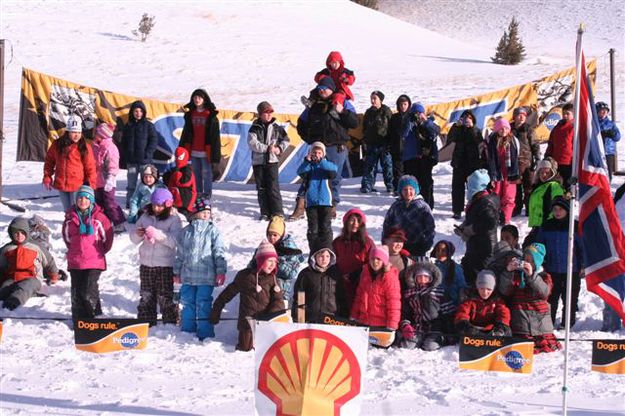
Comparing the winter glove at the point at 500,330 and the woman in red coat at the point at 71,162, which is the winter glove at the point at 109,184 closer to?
the woman in red coat at the point at 71,162

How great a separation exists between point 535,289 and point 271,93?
14.9 meters

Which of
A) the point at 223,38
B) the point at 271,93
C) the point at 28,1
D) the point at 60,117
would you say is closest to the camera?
the point at 60,117

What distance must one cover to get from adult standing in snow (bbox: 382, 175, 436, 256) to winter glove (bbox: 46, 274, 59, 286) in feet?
11.5

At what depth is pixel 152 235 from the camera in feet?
34.4

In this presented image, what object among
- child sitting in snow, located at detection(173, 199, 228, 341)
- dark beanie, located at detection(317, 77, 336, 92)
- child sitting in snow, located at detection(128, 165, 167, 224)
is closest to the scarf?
child sitting in snow, located at detection(173, 199, 228, 341)

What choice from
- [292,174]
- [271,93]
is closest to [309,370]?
[292,174]

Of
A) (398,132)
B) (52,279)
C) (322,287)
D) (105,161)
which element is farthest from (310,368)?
(398,132)

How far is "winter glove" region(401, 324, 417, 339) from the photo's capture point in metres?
9.81

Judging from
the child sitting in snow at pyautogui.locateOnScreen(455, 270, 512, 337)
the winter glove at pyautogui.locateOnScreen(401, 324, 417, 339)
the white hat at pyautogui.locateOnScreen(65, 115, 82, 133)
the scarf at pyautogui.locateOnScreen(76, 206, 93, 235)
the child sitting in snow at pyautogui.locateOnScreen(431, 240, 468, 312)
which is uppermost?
the white hat at pyautogui.locateOnScreen(65, 115, 82, 133)

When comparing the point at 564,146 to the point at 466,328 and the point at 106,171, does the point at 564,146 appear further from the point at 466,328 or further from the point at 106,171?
the point at 106,171

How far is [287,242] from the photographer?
10414 mm

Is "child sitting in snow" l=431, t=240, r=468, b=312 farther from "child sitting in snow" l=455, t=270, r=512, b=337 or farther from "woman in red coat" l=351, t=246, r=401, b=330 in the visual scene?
"woman in red coat" l=351, t=246, r=401, b=330

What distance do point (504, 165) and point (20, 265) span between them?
560 cm

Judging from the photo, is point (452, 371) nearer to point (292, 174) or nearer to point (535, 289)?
point (535, 289)
